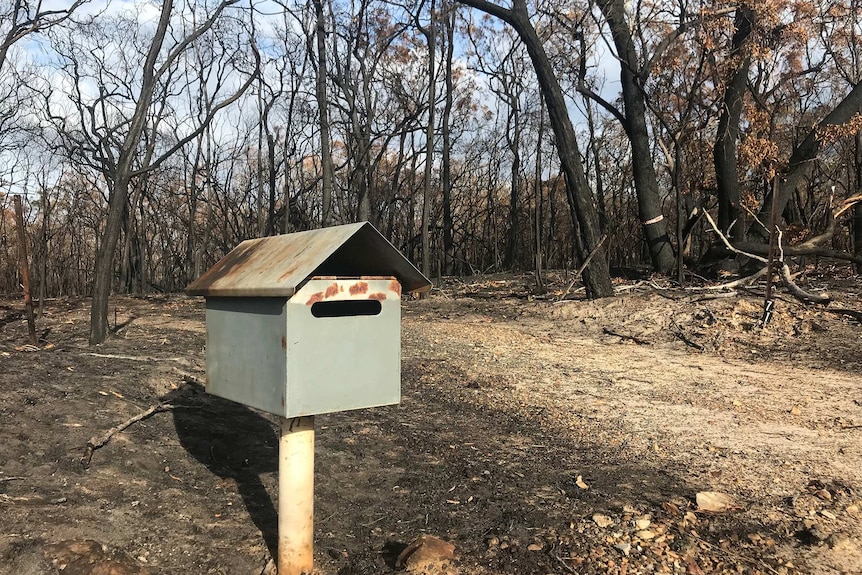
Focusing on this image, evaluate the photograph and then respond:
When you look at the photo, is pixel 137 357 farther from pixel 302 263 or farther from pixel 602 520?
pixel 602 520

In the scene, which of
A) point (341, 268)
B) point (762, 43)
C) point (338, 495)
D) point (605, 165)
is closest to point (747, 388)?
point (338, 495)

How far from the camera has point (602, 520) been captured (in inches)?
124

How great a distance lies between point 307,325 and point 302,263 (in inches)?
9.3

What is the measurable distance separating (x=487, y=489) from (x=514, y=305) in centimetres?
789

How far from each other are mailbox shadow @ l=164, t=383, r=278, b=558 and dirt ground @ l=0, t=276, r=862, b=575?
0.02m

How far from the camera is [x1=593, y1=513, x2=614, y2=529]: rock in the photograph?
3.12 metres

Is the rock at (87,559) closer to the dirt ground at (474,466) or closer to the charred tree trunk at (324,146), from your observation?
the dirt ground at (474,466)

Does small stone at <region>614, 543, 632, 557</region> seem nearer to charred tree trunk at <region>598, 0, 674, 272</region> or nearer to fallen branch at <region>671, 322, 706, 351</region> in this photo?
fallen branch at <region>671, 322, 706, 351</region>

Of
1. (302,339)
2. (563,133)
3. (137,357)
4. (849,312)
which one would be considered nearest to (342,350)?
(302,339)

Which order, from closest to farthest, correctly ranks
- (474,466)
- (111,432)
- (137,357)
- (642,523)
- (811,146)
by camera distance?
(642,523) → (111,432) → (474,466) → (137,357) → (811,146)

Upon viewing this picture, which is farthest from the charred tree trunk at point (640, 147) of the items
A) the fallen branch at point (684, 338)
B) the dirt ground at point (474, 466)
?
the dirt ground at point (474, 466)

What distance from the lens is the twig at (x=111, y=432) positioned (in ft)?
11.4

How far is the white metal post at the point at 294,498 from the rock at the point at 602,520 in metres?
1.39

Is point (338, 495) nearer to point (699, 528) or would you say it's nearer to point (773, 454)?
point (699, 528)
